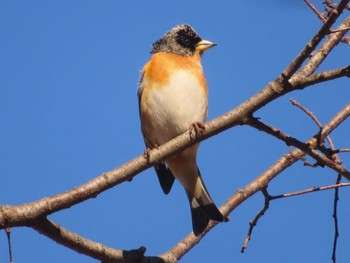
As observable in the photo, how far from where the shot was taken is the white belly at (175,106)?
170 inches

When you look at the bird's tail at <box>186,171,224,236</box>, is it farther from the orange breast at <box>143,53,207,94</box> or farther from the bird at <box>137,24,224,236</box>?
the orange breast at <box>143,53,207,94</box>

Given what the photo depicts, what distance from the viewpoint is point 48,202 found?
2.50 metres

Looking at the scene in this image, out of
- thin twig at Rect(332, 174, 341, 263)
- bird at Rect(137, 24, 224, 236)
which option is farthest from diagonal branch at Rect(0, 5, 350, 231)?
bird at Rect(137, 24, 224, 236)

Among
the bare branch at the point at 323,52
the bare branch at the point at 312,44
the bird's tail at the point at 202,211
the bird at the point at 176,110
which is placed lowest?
the bird's tail at the point at 202,211

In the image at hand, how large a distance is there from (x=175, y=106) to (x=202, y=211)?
859mm

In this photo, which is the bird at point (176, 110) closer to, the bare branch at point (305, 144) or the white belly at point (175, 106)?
the white belly at point (175, 106)

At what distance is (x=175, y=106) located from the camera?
4.30 meters

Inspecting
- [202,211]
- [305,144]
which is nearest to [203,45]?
[202,211]

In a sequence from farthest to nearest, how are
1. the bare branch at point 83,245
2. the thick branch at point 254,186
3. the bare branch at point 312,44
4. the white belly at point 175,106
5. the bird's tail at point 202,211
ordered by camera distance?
the white belly at point 175,106, the bird's tail at point 202,211, the thick branch at point 254,186, the bare branch at point 83,245, the bare branch at point 312,44

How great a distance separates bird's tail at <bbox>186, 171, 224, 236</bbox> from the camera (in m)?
3.86

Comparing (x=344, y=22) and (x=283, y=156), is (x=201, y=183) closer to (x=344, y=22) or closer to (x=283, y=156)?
(x=283, y=156)

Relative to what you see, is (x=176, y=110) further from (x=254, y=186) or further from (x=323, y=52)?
(x=323, y=52)

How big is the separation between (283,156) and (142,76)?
1414 millimetres

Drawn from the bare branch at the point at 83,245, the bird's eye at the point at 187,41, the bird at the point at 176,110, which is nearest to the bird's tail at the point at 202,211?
the bird at the point at 176,110
